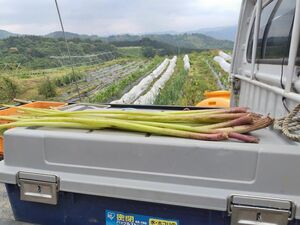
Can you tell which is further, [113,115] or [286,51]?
[286,51]

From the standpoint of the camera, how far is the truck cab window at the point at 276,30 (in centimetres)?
204

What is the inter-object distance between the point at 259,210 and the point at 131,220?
1.49 feet

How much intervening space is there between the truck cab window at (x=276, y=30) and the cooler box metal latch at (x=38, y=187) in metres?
1.53

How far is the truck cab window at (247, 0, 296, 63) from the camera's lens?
2041 millimetres

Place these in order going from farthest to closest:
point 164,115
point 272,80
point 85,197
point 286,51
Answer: point 272,80 → point 286,51 → point 164,115 → point 85,197

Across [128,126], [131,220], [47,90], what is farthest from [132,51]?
[131,220]

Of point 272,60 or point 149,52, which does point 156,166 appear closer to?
point 272,60

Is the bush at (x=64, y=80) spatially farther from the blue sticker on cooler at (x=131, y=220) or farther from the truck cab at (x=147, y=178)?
the blue sticker on cooler at (x=131, y=220)

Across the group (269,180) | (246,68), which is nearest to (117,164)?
(269,180)

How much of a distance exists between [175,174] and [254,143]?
30 centimetres

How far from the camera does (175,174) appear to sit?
1.13 metres

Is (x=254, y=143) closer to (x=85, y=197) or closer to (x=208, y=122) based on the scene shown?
(x=208, y=122)

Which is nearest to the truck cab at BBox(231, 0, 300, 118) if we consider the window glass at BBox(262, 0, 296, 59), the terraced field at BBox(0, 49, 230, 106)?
the window glass at BBox(262, 0, 296, 59)

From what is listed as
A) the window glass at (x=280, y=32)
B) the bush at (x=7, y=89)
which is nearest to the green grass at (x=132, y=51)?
the bush at (x=7, y=89)
